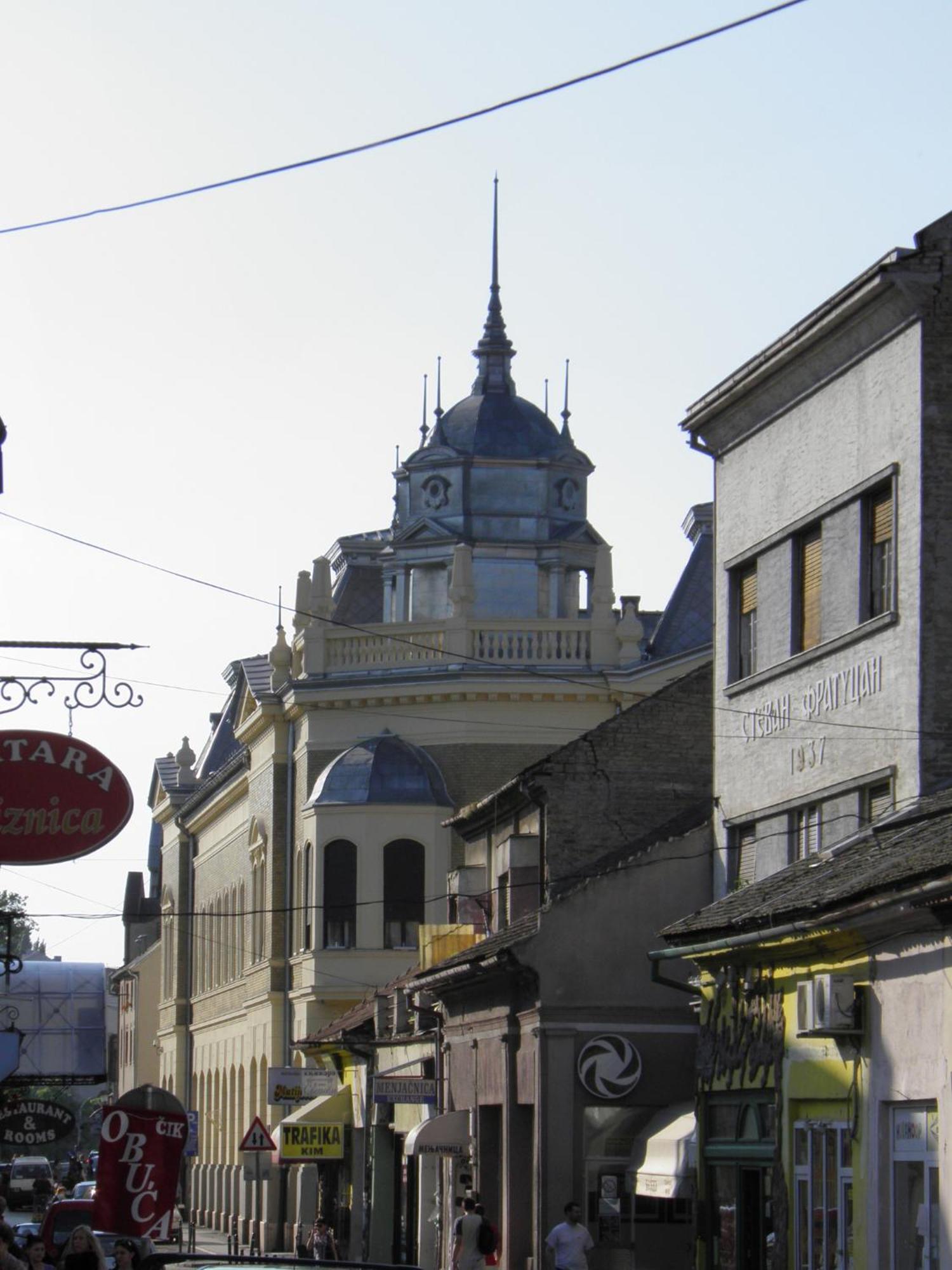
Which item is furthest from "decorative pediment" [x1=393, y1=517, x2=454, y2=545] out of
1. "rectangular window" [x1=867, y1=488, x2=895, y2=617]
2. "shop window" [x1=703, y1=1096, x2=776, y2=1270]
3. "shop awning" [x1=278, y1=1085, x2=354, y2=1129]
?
"shop window" [x1=703, y1=1096, x2=776, y2=1270]

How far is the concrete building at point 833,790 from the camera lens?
1870cm

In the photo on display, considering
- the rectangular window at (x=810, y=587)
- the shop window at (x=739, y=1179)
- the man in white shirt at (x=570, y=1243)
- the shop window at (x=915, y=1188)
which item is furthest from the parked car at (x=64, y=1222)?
the shop window at (x=915, y=1188)

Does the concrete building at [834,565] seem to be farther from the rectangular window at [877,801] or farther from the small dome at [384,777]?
the small dome at [384,777]

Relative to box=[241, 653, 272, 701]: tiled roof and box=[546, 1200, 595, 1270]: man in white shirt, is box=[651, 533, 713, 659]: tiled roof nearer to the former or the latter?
box=[241, 653, 272, 701]: tiled roof

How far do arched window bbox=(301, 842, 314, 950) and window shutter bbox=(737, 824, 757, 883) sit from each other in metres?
23.8

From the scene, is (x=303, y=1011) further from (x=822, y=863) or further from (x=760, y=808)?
(x=822, y=863)

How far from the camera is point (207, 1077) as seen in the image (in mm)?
67938

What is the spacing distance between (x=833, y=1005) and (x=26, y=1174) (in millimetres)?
63039

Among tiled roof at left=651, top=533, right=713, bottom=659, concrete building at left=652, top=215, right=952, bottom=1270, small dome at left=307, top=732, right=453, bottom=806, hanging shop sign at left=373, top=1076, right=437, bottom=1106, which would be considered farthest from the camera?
tiled roof at left=651, top=533, right=713, bottom=659

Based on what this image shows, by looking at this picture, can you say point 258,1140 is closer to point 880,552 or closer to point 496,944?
point 496,944

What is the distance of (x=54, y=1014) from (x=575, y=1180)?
Result: 19.9 m

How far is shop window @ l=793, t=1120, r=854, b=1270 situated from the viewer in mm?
19641

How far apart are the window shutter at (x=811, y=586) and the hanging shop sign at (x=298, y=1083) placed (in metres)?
17.8

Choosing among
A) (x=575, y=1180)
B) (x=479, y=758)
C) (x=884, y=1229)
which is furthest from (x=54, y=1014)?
(x=884, y=1229)
